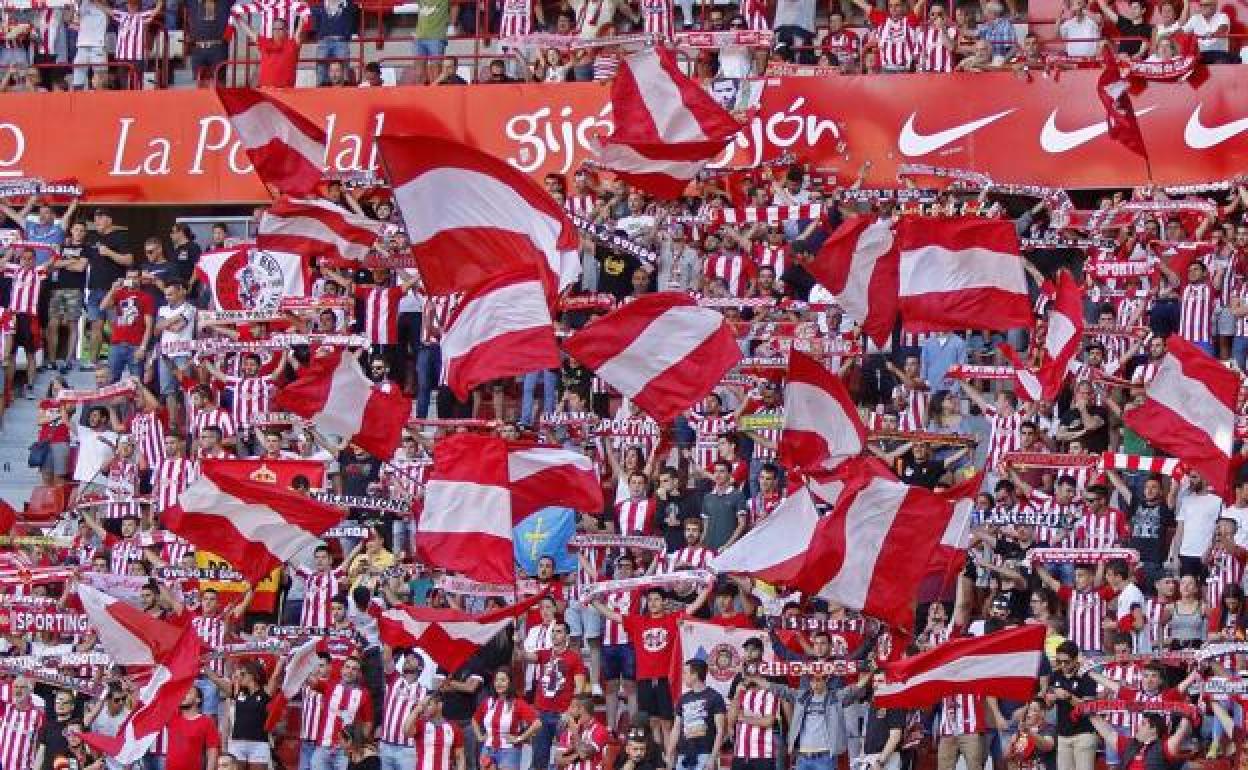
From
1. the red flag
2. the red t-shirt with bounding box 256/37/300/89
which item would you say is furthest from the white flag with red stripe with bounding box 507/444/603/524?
the red t-shirt with bounding box 256/37/300/89

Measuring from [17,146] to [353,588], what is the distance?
10328 millimetres

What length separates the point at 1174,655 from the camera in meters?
26.4

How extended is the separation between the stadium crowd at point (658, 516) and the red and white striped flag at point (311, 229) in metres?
0.53

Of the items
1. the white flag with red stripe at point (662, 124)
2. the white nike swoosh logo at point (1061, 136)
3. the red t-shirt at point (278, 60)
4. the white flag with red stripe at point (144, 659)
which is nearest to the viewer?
the white flag with red stripe at point (144, 659)

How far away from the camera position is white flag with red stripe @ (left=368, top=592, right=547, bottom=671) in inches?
1056

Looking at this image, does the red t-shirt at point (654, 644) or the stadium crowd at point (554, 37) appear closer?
the red t-shirt at point (654, 644)

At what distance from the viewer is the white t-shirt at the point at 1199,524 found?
92.1 ft

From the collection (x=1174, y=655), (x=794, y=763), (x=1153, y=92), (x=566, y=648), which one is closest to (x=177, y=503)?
(x=566, y=648)

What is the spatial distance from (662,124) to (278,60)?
682 cm

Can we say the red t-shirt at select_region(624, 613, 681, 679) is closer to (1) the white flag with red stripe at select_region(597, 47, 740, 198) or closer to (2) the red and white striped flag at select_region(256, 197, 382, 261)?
(1) the white flag with red stripe at select_region(597, 47, 740, 198)

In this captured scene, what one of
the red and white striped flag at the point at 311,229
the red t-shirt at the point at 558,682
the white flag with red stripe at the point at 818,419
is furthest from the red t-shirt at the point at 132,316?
the white flag with red stripe at the point at 818,419

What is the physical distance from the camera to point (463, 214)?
25391 millimetres

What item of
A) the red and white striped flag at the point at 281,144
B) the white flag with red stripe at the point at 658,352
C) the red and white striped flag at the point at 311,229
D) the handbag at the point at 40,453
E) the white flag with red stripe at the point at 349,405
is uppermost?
the red and white striped flag at the point at 281,144

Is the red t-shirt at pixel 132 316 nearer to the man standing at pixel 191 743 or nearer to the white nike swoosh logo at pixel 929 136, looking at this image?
the man standing at pixel 191 743
